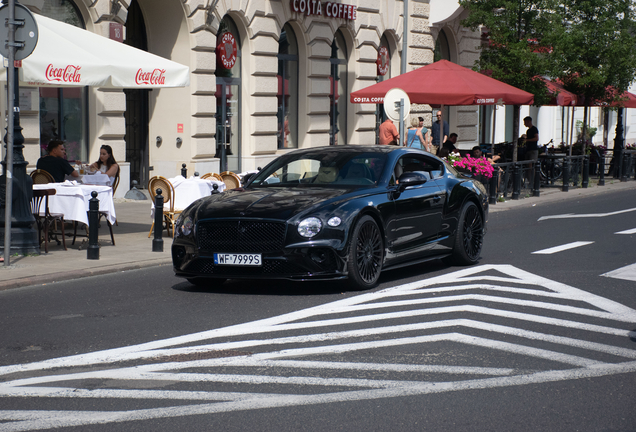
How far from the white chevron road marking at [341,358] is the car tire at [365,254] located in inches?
11.5

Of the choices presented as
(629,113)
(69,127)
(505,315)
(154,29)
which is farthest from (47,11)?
(629,113)

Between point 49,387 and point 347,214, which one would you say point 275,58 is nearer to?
point 347,214

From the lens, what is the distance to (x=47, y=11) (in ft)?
59.6

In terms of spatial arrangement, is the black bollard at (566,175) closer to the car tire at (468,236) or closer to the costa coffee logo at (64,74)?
the car tire at (468,236)

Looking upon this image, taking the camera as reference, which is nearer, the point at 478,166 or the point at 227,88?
the point at 478,166

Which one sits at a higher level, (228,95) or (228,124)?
(228,95)

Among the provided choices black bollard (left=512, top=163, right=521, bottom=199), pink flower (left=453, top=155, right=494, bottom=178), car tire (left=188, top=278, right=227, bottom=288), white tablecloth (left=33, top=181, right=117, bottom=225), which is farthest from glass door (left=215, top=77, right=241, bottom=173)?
car tire (left=188, top=278, right=227, bottom=288)

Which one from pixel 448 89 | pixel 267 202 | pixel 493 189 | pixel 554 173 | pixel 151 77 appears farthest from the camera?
pixel 554 173

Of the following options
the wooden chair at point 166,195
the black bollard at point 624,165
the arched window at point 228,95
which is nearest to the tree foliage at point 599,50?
the black bollard at point 624,165

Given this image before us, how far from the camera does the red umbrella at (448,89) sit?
1908cm

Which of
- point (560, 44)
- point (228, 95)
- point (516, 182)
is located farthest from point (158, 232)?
point (560, 44)

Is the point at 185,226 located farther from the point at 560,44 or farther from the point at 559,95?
the point at 559,95

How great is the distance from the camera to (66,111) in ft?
61.3

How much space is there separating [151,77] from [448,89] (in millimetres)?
8535
